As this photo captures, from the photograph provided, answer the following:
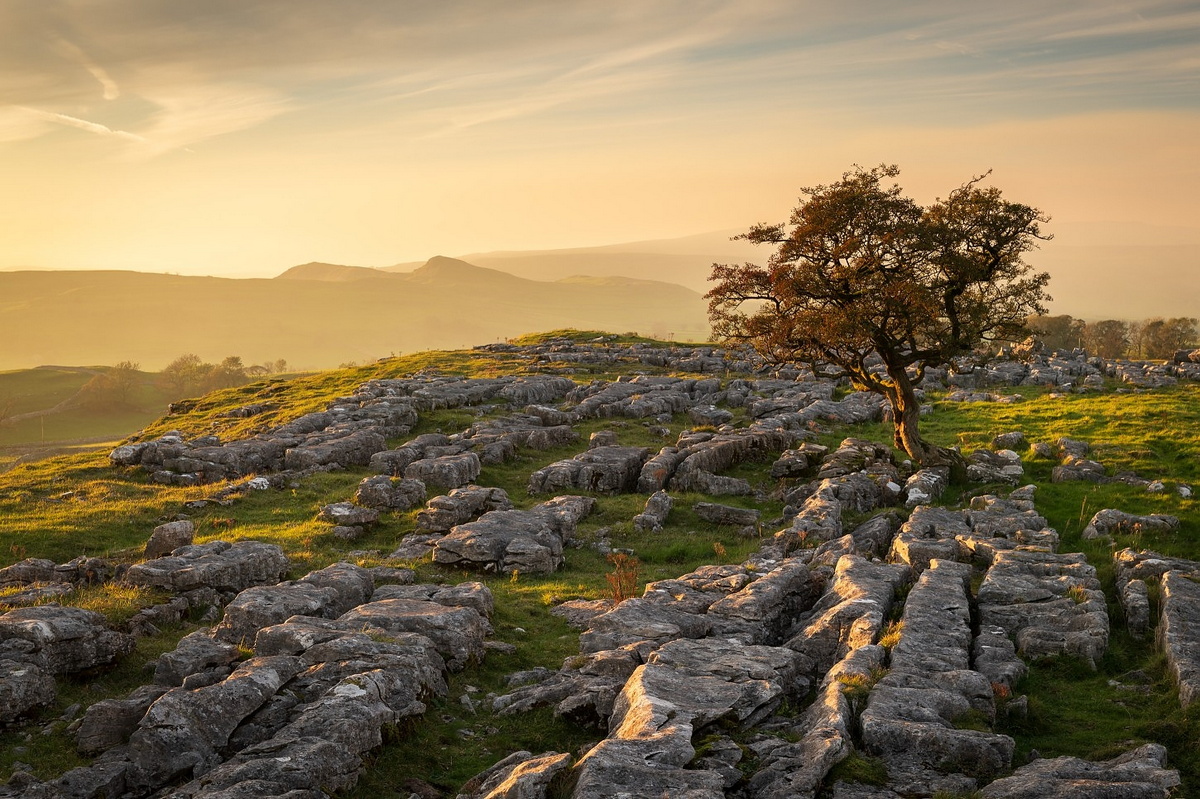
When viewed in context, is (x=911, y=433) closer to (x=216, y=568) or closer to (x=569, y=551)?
(x=569, y=551)

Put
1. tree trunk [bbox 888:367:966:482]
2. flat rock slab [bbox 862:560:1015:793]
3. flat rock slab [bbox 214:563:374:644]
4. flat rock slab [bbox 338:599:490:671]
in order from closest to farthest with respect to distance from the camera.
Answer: flat rock slab [bbox 862:560:1015:793] < flat rock slab [bbox 338:599:490:671] < flat rock slab [bbox 214:563:374:644] < tree trunk [bbox 888:367:966:482]

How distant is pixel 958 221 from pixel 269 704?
3085 centimetres

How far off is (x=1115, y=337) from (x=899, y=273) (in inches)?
3856

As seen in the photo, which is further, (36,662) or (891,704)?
(36,662)

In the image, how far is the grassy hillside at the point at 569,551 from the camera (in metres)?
15.1

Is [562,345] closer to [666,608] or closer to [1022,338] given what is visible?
Result: [1022,338]

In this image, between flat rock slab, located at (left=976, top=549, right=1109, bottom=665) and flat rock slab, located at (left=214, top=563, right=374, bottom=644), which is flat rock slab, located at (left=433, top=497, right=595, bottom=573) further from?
flat rock slab, located at (left=976, top=549, right=1109, bottom=665)

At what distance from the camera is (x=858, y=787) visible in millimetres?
12102

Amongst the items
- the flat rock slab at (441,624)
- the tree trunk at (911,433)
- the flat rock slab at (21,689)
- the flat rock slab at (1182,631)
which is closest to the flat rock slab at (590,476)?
the tree trunk at (911,433)

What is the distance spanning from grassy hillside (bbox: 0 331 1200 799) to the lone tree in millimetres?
7387

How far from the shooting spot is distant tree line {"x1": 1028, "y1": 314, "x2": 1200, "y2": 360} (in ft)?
356

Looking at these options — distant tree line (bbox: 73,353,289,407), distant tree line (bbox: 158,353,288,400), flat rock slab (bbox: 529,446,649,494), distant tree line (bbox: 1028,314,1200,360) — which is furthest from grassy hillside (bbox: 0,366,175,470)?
distant tree line (bbox: 1028,314,1200,360)

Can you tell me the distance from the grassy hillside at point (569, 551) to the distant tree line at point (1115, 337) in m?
58.2

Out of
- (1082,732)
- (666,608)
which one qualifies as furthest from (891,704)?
(666,608)
